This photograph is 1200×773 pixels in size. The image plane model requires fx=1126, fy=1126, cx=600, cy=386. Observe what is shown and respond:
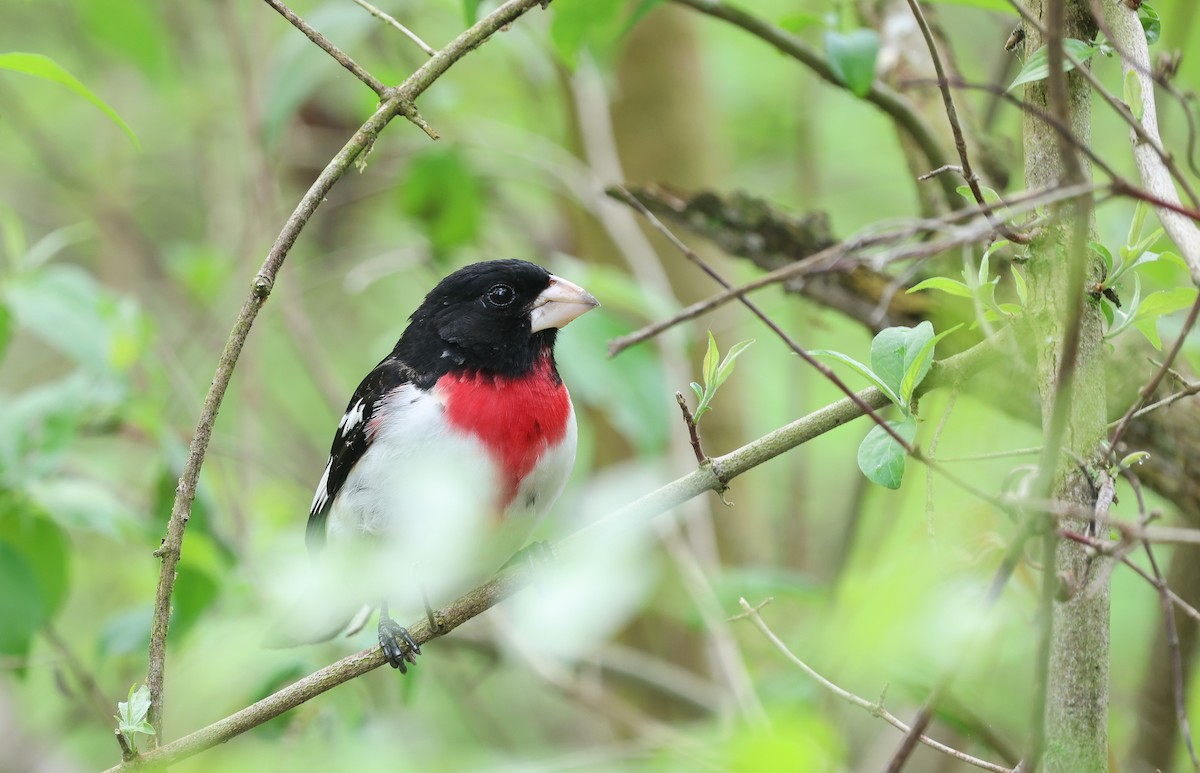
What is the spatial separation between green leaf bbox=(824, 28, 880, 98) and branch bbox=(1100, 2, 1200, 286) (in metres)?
0.65

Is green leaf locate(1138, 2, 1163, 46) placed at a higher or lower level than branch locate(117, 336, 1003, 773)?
higher

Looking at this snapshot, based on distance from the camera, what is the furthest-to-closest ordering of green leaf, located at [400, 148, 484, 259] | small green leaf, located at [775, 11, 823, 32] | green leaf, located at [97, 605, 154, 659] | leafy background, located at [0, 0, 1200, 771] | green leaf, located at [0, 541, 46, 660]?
green leaf, located at [400, 148, 484, 259], green leaf, located at [97, 605, 154, 659], green leaf, located at [0, 541, 46, 660], small green leaf, located at [775, 11, 823, 32], leafy background, located at [0, 0, 1200, 771]

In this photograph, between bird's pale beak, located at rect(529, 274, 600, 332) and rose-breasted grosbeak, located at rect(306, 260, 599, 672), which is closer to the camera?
rose-breasted grosbeak, located at rect(306, 260, 599, 672)

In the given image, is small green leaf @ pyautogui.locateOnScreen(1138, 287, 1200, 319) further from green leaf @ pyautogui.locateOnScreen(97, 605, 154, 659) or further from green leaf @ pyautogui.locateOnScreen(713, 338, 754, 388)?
green leaf @ pyautogui.locateOnScreen(97, 605, 154, 659)

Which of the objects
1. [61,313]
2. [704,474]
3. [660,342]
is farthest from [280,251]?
[660,342]

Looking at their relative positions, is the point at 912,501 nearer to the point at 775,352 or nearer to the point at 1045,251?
the point at 1045,251

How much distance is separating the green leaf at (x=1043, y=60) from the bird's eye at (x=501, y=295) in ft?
5.73

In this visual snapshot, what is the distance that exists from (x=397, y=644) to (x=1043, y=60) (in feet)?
6.21

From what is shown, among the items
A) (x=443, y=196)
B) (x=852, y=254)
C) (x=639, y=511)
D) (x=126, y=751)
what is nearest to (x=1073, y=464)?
(x=852, y=254)

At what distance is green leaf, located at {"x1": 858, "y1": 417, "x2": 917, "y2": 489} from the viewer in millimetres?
1384

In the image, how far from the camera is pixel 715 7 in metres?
2.36

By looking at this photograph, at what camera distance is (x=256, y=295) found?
1641mm

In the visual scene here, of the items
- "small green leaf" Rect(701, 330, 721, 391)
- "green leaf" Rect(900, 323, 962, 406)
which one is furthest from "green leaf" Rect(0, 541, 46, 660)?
"green leaf" Rect(900, 323, 962, 406)

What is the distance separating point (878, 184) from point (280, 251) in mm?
4337
